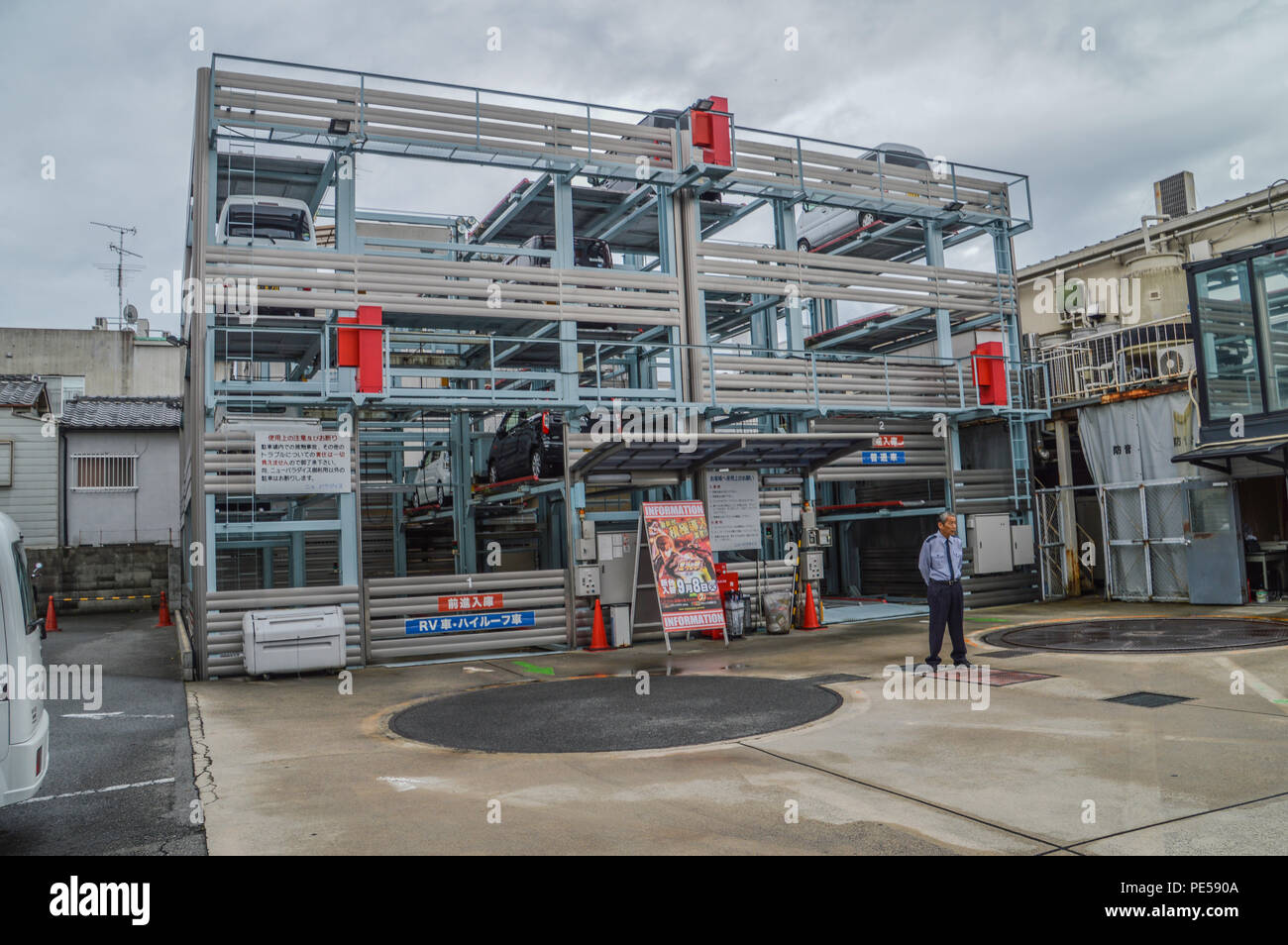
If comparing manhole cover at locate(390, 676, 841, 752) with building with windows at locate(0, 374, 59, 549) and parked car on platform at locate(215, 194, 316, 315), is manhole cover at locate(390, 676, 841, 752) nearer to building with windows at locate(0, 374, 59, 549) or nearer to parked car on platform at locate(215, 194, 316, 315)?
parked car on platform at locate(215, 194, 316, 315)

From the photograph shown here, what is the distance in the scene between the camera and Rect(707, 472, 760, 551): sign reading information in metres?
15.4

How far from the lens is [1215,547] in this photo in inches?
640

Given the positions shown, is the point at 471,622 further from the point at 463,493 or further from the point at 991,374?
the point at 991,374

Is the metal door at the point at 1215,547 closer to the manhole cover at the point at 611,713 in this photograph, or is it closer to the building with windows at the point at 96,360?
the manhole cover at the point at 611,713

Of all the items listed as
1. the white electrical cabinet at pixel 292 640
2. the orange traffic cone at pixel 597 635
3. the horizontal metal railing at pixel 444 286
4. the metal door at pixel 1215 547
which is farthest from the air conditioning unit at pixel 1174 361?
the white electrical cabinet at pixel 292 640

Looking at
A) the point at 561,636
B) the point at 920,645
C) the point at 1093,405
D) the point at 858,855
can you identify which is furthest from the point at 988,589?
the point at 858,855

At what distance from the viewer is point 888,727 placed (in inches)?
299

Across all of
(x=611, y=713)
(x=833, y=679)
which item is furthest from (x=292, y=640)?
(x=833, y=679)

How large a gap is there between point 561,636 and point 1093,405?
39.8 feet

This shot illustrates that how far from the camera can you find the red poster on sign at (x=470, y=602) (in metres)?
13.6

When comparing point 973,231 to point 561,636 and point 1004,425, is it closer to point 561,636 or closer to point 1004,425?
point 1004,425

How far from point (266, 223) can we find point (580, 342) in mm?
4956

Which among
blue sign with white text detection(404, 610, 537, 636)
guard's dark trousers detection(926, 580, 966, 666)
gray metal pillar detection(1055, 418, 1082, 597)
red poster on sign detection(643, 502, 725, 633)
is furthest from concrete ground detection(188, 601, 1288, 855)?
gray metal pillar detection(1055, 418, 1082, 597)

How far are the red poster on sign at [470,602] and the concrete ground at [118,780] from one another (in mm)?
3568
